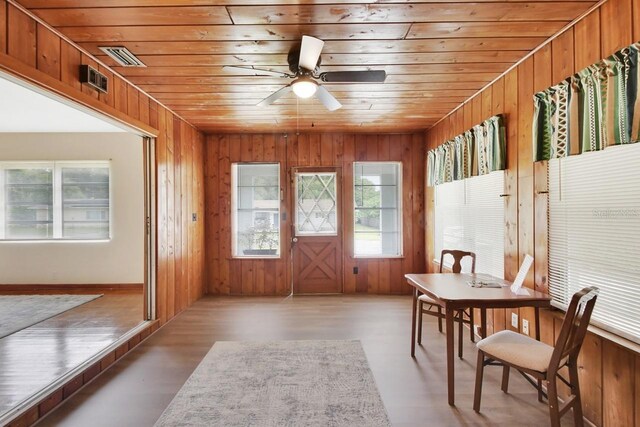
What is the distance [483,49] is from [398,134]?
110 inches

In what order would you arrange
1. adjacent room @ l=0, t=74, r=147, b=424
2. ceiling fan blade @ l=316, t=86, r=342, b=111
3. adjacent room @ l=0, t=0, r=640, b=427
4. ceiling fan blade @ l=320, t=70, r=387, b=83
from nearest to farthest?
adjacent room @ l=0, t=0, r=640, b=427 → ceiling fan blade @ l=320, t=70, r=387, b=83 → ceiling fan blade @ l=316, t=86, r=342, b=111 → adjacent room @ l=0, t=74, r=147, b=424

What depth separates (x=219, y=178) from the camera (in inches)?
213

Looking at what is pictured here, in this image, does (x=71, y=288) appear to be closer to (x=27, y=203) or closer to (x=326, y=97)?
(x=27, y=203)

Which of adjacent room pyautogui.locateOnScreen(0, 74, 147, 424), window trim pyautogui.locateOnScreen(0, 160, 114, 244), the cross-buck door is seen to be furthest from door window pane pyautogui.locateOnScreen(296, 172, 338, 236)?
window trim pyautogui.locateOnScreen(0, 160, 114, 244)

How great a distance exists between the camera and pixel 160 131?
3.89 m

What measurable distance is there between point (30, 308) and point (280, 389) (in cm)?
402

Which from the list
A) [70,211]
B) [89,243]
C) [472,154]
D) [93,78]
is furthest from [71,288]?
[472,154]

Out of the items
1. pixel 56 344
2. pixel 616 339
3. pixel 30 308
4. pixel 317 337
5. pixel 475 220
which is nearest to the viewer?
pixel 616 339

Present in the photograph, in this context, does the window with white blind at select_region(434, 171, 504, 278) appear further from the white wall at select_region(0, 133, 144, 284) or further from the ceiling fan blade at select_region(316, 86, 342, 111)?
the white wall at select_region(0, 133, 144, 284)

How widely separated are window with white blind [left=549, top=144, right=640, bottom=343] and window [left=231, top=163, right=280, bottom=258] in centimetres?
385

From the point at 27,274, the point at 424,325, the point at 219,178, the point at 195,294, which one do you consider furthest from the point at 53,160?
the point at 424,325

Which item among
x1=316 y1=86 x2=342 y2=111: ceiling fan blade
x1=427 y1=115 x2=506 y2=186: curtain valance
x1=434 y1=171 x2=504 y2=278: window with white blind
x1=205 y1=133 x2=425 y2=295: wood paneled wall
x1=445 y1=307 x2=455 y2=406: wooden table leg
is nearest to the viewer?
x1=445 y1=307 x2=455 y2=406: wooden table leg

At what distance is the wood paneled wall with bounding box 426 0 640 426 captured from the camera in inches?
75.2

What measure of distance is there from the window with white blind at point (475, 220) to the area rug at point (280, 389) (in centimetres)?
163
